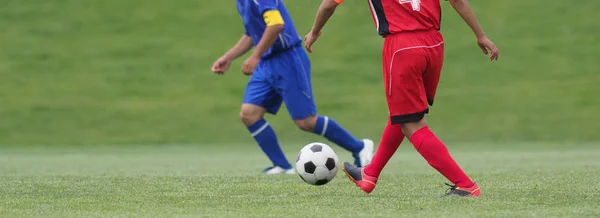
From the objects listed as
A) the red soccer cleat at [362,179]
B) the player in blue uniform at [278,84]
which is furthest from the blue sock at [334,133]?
the red soccer cleat at [362,179]

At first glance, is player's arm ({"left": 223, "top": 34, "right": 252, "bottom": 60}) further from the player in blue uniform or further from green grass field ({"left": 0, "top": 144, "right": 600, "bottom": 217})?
green grass field ({"left": 0, "top": 144, "right": 600, "bottom": 217})

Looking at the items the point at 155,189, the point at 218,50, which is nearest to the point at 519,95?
the point at 218,50

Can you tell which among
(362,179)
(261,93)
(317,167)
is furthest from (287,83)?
(362,179)

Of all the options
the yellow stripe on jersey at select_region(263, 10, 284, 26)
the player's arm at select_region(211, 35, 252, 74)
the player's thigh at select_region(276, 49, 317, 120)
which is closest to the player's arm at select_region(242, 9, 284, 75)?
the yellow stripe on jersey at select_region(263, 10, 284, 26)

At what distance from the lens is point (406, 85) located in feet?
21.4

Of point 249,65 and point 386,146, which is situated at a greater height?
point 249,65

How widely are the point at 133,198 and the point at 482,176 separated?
3.24 metres

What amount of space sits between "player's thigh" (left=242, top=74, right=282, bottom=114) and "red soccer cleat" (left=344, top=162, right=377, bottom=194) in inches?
93.3

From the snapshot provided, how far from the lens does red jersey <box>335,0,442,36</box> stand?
6.61m

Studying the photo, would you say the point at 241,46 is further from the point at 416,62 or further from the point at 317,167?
the point at 416,62

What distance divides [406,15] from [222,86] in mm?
17006

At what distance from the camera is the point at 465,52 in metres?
24.7

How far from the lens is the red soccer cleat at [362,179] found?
702 cm

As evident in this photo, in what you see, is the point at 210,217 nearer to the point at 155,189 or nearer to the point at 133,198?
the point at 133,198
